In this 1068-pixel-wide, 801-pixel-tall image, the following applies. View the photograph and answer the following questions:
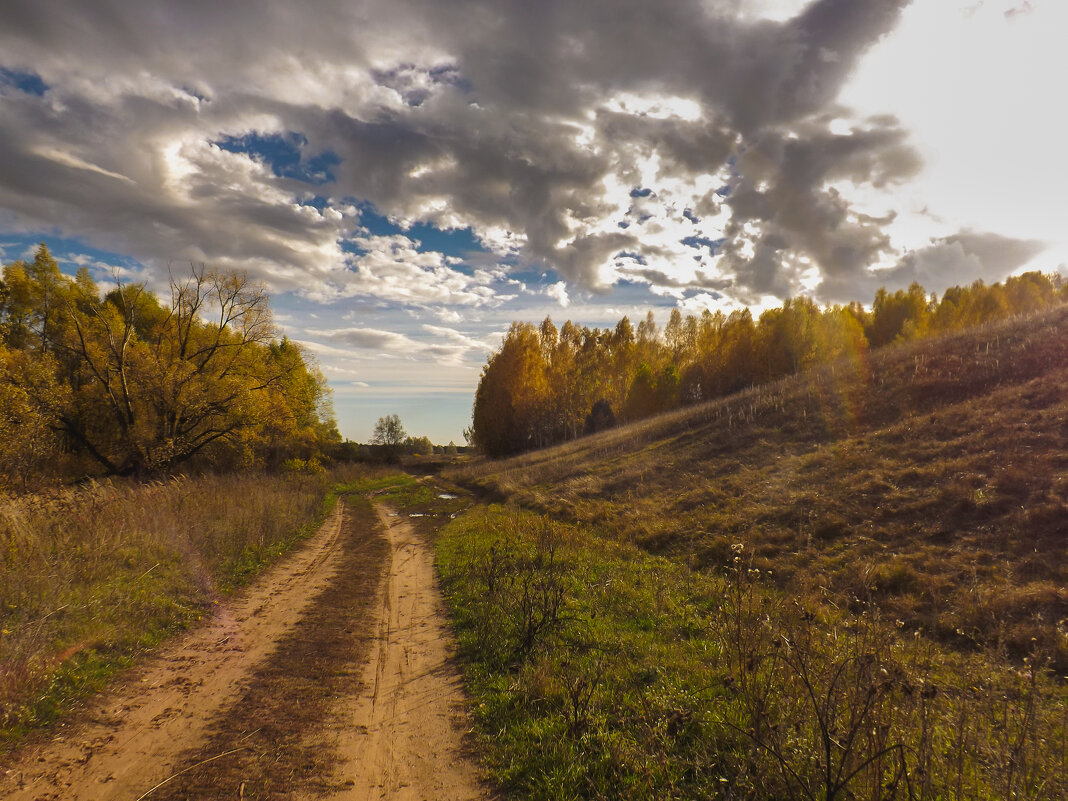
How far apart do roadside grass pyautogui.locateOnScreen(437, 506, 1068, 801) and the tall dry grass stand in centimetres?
487

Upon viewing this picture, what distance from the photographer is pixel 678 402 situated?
5016cm

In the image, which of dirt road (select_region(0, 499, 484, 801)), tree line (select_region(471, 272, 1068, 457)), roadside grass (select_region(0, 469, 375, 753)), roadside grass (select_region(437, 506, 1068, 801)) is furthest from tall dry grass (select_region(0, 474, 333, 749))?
tree line (select_region(471, 272, 1068, 457))

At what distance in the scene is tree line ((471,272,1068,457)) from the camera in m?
45.4

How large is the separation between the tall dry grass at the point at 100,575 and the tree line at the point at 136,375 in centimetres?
794

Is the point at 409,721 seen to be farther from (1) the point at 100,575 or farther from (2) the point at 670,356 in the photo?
(2) the point at 670,356

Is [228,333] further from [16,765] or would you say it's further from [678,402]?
[678,402]

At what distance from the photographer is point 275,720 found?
5227 mm

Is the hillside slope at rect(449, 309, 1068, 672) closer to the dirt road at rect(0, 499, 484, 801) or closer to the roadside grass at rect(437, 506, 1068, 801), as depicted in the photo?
the roadside grass at rect(437, 506, 1068, 801)

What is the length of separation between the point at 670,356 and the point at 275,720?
189 feet

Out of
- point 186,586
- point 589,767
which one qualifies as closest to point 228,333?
point 186,586

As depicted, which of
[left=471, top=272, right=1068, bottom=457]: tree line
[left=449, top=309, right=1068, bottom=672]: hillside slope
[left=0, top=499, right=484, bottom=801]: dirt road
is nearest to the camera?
[left=0, top=499, right=484, bottom=801]: dirt road

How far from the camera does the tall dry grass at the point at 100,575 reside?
5527 millimetres

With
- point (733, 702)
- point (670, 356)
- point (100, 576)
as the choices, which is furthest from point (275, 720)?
point (670, 356)

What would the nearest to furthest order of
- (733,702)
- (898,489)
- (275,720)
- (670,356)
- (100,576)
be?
(733,702), (275,720), (100,576), (898,489), (670,356)
